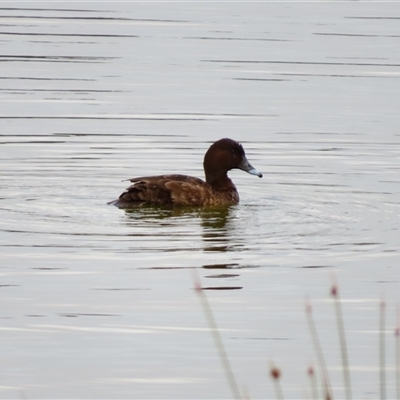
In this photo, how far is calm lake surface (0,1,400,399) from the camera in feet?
27.7

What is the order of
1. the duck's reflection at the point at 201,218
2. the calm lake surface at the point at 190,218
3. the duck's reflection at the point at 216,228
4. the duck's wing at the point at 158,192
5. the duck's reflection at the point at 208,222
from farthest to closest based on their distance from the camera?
the duck's wing at the point at 158,192, the duck's reflection at the point at 201,218, the duck's reflection at the point at 216,228, the duck's reflection at the point at 208,222, the calm lake surface at the point at 190,218

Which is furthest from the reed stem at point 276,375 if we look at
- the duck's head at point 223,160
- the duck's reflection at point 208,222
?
the duck's head at point 223,160

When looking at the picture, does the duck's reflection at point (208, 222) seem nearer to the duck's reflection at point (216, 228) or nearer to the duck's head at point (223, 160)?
the duck's reflection at point (216, 228)

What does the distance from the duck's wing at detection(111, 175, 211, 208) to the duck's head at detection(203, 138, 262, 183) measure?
3.03 feet

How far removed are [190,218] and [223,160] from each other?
1.51 m

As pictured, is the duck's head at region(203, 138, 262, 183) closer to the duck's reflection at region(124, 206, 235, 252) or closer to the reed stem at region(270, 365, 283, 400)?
the duck's reflection at region(124, 206, 235, 252)

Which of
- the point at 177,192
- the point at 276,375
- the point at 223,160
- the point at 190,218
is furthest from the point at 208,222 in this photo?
the point at 276,375

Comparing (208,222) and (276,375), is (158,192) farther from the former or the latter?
(276,375)

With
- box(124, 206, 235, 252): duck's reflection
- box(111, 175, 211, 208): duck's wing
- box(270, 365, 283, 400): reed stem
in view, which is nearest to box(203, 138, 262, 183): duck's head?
box(124, 206, 235, 252): duck's reflection

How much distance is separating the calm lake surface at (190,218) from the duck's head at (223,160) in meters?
0.41

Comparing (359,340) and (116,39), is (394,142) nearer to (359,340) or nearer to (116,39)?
(359,340)

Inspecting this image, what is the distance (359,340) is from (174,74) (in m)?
14.9

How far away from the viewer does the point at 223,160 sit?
14.2 m

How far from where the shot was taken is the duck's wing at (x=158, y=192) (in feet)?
43.2
